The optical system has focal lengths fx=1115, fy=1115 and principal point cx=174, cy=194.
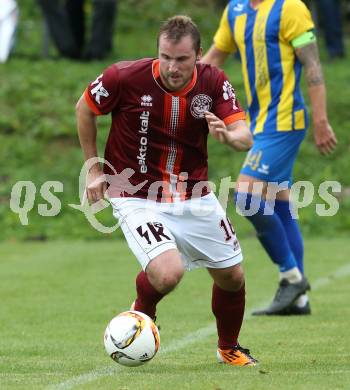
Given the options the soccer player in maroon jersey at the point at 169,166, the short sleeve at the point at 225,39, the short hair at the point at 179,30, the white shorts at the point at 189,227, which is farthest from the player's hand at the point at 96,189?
the short sleeve at the point at 225,39

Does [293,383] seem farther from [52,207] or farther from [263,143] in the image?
[52,207]

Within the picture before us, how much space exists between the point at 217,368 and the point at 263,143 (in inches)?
109

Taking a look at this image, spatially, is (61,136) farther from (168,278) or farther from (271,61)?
(168,278)

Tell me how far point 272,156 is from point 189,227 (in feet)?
8.07

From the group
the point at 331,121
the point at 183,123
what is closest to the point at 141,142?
the point at 183,123

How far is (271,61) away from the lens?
8.41m

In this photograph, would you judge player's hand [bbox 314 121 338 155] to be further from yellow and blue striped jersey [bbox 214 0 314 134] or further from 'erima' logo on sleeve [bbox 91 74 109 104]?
'erima' logo on sleeve [bbox 91 74 109 104]

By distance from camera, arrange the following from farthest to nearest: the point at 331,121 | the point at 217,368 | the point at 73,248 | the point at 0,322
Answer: the point at 331,121, the point at 73,248, the point at 0,322, the point at 217,368

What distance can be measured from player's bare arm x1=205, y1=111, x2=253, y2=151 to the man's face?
0.79 ft

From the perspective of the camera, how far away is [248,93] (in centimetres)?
859

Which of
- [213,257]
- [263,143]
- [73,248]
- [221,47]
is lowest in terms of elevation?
[73,248]

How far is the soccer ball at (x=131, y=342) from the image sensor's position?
18.6ft

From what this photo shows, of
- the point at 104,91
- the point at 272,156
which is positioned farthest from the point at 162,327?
the point at 104,91

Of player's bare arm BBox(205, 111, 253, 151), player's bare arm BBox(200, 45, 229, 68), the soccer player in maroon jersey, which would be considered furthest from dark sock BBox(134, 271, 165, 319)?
player's bare arm BBox(200, 45, 229, 68)
